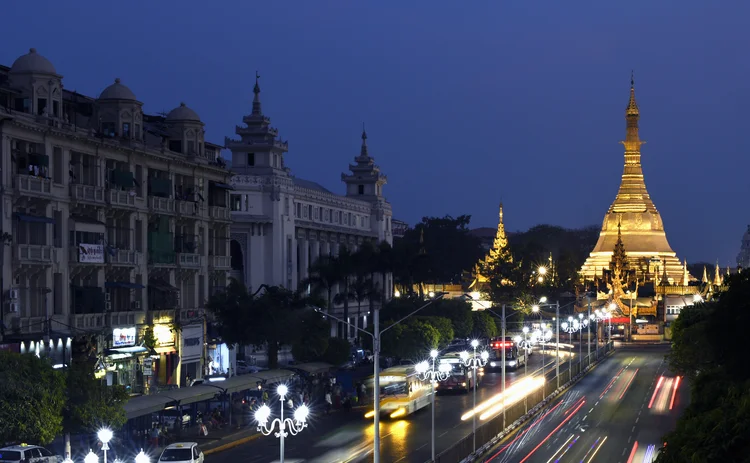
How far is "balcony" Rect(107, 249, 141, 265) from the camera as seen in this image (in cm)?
7119

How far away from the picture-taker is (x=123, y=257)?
72688 millimetres

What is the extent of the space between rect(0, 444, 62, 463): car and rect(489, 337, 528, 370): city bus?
2385 inches

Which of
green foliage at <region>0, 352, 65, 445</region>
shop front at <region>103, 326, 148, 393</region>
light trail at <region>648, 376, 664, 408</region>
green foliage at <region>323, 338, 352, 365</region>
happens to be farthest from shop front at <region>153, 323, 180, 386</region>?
green foliage at <region>0, 352, 65, 445</region>

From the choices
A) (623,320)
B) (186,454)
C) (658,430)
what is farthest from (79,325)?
(623,320)

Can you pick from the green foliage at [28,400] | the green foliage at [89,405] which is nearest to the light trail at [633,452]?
the green foliage at [89,405]

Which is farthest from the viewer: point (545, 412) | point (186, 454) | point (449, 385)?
point (449, 385)

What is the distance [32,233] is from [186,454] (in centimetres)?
2111

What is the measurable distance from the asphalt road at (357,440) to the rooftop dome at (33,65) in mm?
19627

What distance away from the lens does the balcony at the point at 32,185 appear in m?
61.9

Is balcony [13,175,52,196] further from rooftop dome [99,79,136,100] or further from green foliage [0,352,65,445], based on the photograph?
green foliage [0,352,65,445]

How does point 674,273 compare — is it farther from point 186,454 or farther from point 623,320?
point 186,454

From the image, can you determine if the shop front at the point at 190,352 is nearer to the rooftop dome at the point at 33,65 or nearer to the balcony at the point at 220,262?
the balcony at the point at 220,262

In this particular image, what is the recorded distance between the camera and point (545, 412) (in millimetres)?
71438

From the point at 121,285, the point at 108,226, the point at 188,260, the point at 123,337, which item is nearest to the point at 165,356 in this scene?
the point at 123,337
